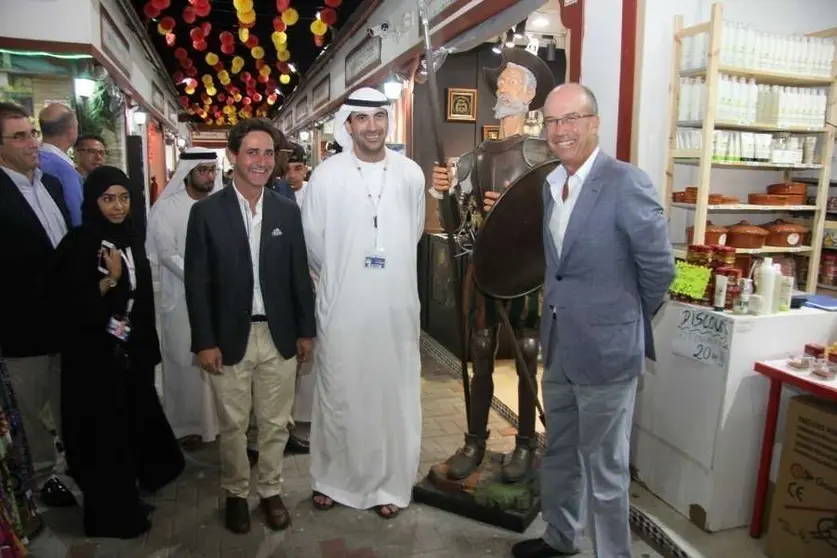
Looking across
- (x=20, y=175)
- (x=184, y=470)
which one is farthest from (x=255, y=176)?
(x=184, y=470)

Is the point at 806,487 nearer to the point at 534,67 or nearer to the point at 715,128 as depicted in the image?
the point at 715,128

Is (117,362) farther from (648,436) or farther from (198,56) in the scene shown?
(198,56)

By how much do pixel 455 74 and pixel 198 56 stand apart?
10649mm

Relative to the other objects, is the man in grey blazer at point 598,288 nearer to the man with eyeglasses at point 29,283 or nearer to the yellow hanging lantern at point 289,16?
the man with eyeglasses at point 29,283

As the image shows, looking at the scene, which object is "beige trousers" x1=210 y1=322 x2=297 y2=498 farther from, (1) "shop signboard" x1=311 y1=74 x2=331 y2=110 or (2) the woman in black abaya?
(1) "shop signboard" x1=311 y1=74 x2=331 y2=110

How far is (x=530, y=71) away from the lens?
2965 millimetres

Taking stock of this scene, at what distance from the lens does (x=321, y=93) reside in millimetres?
13039

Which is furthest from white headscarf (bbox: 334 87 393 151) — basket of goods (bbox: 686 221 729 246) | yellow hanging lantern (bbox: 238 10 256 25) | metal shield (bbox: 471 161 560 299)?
yellow hanging lantern (bbox: 238 10 256 25)

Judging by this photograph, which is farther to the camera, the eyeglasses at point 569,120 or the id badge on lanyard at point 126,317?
the id badge on lanyard at point 126,317

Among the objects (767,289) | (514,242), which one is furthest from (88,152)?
(767,289)

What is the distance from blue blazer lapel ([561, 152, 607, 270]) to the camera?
6.80ft

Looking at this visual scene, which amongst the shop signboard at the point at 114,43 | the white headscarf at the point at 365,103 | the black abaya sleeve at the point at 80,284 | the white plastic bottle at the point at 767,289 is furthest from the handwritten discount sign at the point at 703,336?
the shop signboard at the point at 114,43

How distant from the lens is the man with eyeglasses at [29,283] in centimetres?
267

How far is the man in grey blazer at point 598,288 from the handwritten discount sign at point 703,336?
1.88 feet
